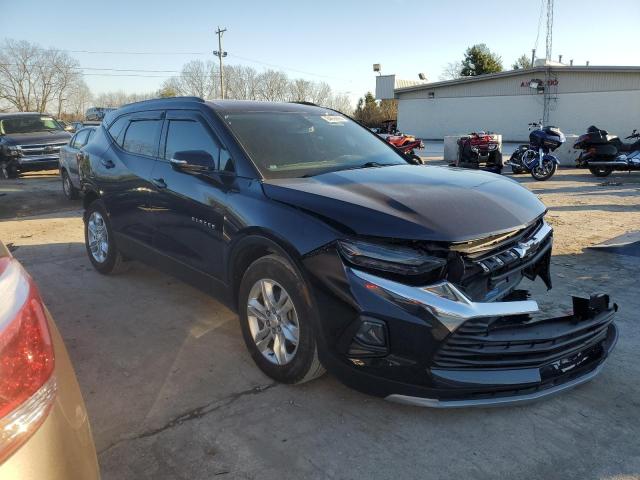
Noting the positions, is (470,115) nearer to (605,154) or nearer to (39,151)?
(605,154)

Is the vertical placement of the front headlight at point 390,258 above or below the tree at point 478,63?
below

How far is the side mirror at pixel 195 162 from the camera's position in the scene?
3.62 m

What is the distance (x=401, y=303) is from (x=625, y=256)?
4.53m

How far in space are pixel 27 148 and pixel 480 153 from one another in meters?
13.3

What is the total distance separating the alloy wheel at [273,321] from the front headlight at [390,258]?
1.87 feet

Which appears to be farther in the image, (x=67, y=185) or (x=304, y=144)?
(x=67, y=185)

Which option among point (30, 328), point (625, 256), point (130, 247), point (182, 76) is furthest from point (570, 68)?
point (182, 76)

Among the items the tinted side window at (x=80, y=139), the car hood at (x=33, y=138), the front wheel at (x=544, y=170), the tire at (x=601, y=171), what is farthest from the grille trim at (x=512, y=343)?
the car hood at (x=33, y=138)

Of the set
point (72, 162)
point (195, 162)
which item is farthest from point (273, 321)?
point (72, 162)

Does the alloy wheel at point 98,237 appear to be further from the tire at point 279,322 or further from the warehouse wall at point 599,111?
the warehouse wall at point 599,111

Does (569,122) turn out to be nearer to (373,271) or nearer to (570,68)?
(570,68)

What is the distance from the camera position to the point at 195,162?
365cm

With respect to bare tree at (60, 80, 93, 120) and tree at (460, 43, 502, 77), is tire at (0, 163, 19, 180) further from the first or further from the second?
bare tree at (60, 80, 93, 120)

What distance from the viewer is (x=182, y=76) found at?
7375 cm
